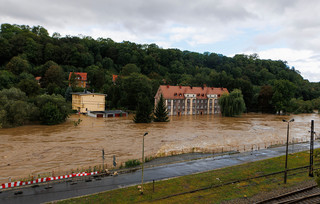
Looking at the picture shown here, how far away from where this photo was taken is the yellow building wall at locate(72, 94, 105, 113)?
70625mm

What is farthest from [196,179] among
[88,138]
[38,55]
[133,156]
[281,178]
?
[38,55]

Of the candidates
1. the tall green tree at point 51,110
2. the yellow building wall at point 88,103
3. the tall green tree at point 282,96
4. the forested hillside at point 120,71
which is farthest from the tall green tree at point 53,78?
the tall green tree at point 282,96

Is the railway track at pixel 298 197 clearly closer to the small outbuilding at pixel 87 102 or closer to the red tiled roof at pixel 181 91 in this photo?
the red tiled roof at pixel 181 91

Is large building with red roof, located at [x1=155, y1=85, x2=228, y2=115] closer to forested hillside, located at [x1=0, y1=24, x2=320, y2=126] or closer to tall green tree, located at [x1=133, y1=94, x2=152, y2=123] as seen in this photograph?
forested hillside, located at [x1=0, y1=24, x2=320, y2=126]

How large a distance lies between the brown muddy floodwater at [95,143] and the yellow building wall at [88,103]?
17771 millimetres

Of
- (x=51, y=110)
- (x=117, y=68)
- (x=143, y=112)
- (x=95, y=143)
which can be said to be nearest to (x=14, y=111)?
(x=51, y=110)

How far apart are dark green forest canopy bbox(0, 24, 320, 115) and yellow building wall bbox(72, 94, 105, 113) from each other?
Answer: 634 centimetres

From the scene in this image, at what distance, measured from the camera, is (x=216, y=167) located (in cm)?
2625

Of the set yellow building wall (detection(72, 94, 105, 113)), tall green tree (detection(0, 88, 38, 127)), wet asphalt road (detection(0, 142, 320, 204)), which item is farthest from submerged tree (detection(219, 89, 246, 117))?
tall green tree (detection(0, 88, 38, 127))

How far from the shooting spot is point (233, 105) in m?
75.6

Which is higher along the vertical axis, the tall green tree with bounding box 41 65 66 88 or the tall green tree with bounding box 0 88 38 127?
the tall green tree with bounding box 41 65 66 88

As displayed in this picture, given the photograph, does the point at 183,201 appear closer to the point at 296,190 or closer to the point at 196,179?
the point at 196,179

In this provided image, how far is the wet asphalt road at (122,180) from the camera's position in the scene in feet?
58.0

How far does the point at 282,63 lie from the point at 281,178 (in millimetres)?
175068
